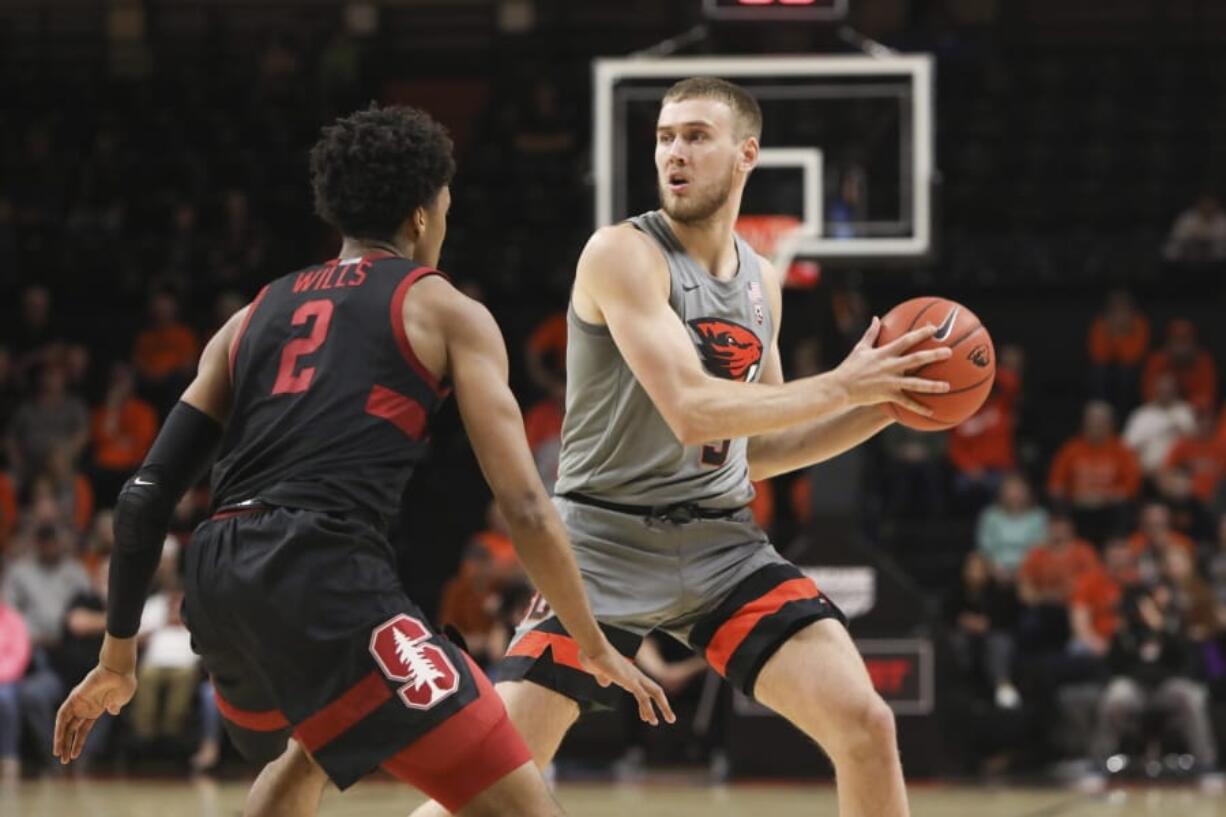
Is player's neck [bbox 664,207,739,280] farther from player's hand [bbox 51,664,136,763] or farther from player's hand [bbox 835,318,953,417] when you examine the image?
player's hand [bbox 51,664,136,763]

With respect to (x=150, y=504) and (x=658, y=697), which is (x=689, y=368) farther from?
(x=150, y=504)

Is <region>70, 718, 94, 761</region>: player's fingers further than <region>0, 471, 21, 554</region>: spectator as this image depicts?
No

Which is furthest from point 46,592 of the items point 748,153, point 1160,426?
point 748,153

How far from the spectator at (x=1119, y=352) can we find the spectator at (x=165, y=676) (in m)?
7.03

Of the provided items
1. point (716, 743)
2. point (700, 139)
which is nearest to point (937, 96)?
point (716, 743)

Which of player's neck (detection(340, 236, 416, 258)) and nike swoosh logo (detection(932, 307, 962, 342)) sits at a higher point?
player's neck (detection(340, 236, 416, 258))

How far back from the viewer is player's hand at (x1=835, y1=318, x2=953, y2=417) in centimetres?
430

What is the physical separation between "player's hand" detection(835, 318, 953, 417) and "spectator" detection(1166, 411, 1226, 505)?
374 inches

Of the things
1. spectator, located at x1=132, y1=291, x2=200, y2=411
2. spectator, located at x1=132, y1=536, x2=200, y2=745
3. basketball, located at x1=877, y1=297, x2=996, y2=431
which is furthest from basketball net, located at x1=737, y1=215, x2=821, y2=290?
basketball, located at x1=877, y1=297, x2=996, y2=431

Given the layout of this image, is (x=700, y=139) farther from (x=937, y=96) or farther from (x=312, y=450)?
(x=937, y=96)

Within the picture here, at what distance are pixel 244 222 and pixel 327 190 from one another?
12.8m

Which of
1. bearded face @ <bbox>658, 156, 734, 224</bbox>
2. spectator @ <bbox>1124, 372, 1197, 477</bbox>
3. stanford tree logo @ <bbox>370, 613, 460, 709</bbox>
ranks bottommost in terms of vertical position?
spectator @ <bbox>1124, 372, 1197, 477</bbox>

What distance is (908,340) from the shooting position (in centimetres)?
436

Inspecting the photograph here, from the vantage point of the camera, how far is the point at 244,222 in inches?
641
